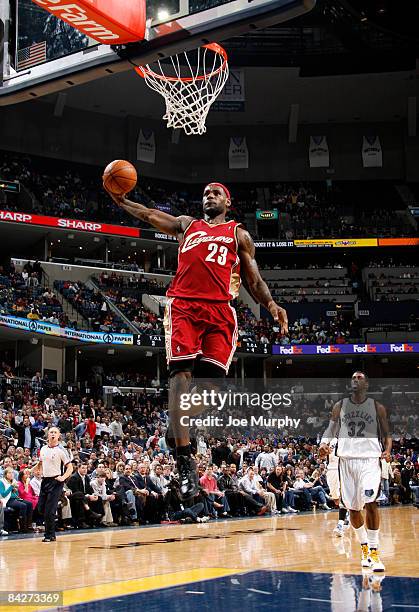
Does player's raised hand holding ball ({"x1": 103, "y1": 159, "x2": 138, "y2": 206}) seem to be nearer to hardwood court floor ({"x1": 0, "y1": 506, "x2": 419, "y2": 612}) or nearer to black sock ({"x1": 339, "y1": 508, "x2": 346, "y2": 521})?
hardwood court floor ({"x1": 0, "y1": 506, "x2": 419, "y2": 612})

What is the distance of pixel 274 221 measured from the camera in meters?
37.3

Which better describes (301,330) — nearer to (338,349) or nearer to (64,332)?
(338,349)

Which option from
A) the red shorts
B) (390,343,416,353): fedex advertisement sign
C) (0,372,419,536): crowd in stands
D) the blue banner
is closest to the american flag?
the red shorts

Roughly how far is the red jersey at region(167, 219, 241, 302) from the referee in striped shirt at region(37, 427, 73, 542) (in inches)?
267

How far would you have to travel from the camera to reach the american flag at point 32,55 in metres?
6.03

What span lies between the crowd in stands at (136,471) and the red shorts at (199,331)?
7.64 meters

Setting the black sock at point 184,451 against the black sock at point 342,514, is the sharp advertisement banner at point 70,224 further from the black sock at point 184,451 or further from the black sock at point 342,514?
the black sock at point 184,451

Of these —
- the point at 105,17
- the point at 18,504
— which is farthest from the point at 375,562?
the point at 18,504

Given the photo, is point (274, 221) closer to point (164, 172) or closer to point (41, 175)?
point (164, 172)

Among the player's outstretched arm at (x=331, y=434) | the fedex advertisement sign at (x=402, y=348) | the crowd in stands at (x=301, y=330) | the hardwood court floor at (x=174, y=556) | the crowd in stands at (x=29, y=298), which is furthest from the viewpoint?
the crowd in stands at (x=301, y=330)

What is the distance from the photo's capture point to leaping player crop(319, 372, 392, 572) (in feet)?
25.6

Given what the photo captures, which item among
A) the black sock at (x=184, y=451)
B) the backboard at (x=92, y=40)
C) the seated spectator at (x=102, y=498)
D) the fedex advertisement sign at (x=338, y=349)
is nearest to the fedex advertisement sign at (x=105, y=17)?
the backboard at (x=92, y=40)

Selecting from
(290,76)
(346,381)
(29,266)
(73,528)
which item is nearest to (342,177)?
(290,76)

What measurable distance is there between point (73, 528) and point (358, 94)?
2786 cm
